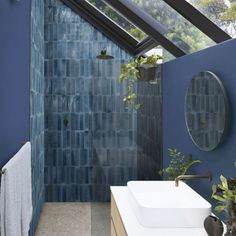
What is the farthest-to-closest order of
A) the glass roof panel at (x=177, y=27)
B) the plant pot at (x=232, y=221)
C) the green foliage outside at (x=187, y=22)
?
the glass roof panel at (x=177, y=27) → the green foliage outside at (x=187, y=22) → the plant pot at (x=232, y=221)

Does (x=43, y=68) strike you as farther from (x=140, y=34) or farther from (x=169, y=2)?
(x=169, y=2)

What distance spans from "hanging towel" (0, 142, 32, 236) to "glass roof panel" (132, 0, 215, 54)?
1.51 metres

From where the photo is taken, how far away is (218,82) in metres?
2.34

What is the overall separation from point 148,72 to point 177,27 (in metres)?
0.81

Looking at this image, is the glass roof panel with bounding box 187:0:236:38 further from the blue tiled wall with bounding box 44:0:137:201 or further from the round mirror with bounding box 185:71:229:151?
the blue tiled wall with bounding box 44:0:137:201

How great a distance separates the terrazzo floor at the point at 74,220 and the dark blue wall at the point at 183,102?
48.0 inches

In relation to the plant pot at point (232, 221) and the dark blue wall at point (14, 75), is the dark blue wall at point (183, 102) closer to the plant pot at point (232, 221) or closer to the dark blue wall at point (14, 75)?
the plant pot at point (232, 221)

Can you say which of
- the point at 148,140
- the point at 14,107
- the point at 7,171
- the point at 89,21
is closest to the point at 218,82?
the point at 7,171

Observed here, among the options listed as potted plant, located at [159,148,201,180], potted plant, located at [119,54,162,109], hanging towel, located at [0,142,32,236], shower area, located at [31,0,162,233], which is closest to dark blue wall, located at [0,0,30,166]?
hanging towel, located at [0,142,32,236]

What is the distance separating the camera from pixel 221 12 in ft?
7.81

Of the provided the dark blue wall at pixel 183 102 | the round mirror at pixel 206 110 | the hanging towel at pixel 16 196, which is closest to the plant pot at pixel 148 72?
the dark blue wall at pixel 183 102

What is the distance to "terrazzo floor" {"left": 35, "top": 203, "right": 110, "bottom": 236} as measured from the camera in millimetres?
4344

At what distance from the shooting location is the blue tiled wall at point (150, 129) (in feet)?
13.3

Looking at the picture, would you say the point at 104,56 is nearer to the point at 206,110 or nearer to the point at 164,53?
the point at 164,53
